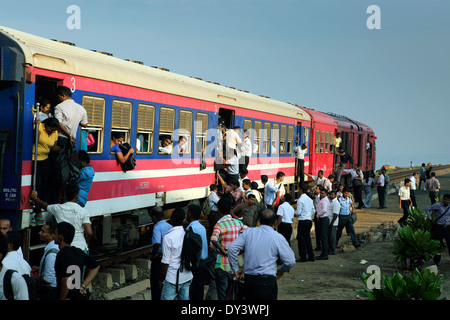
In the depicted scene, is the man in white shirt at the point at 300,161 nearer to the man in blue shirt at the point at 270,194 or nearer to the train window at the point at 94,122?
the man in blue shirt at the point at 270,194

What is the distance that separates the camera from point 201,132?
1630cm

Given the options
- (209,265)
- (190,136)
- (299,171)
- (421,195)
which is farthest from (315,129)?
(209,265)

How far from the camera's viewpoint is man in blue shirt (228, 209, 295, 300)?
7441 millimetres

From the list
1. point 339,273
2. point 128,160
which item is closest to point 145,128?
point 128,160

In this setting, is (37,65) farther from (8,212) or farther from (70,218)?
(70,218)

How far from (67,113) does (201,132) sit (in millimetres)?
6656

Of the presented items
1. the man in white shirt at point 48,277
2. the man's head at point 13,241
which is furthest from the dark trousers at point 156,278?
the man's head at point 13,241

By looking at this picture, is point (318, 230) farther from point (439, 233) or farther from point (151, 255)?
point (151, 255)

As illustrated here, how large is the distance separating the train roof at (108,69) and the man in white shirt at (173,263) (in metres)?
3.65

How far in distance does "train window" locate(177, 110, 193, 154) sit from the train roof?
0.47 metres

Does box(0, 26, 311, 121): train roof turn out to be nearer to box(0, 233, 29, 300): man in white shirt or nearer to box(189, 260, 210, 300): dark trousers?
box(189, 260, 210, 300): dark trousers

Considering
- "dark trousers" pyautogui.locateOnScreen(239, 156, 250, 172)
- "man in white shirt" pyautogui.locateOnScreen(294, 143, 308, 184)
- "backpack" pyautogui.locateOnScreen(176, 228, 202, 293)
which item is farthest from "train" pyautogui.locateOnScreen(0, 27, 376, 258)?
"man in white shirt" pyautogui.locateOnScreen(294, 143, 308, 184)

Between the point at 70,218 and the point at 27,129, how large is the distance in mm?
2224

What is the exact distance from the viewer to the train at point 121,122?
31.2 feet
